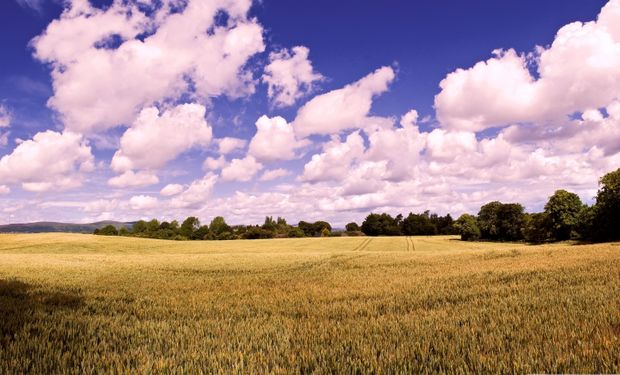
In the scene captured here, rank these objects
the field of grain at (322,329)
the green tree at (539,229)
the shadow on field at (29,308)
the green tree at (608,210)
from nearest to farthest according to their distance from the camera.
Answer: the field of grain at (322,329)
the shadow on field at (29,308)
the green tree at (608,210)
the green tree at (539,229)

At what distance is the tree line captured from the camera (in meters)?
71.9

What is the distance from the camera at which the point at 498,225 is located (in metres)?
114

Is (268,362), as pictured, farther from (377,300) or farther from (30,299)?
(30,299)

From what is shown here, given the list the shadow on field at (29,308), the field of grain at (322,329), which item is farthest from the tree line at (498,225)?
the shadow on field at (29,308)

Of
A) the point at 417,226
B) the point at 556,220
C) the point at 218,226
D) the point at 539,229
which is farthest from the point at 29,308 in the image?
the point at 417,226

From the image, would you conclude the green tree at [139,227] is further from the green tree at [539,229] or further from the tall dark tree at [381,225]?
the green tree at [539,229]

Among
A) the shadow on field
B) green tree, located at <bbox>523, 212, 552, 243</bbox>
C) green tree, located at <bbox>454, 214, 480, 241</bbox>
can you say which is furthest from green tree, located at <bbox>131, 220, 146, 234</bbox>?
the shadow on field

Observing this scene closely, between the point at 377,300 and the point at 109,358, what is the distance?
6347 millimetres

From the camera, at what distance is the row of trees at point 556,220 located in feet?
232

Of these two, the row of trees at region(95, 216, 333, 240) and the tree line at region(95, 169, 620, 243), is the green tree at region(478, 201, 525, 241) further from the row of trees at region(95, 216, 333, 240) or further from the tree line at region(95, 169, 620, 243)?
the row of trees at region(95, 216, 333, 240)

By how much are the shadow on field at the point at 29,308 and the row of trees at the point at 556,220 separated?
84858 mm

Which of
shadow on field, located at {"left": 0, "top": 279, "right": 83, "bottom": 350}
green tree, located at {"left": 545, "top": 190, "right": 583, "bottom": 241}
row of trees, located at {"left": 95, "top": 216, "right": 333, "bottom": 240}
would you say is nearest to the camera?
shadow on field, located at {"left": 0, "top": 279, "right": 83, "bottom": 350}

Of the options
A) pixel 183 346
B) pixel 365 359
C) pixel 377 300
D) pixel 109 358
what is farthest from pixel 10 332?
pixel 377 300

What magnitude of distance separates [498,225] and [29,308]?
402 ft
